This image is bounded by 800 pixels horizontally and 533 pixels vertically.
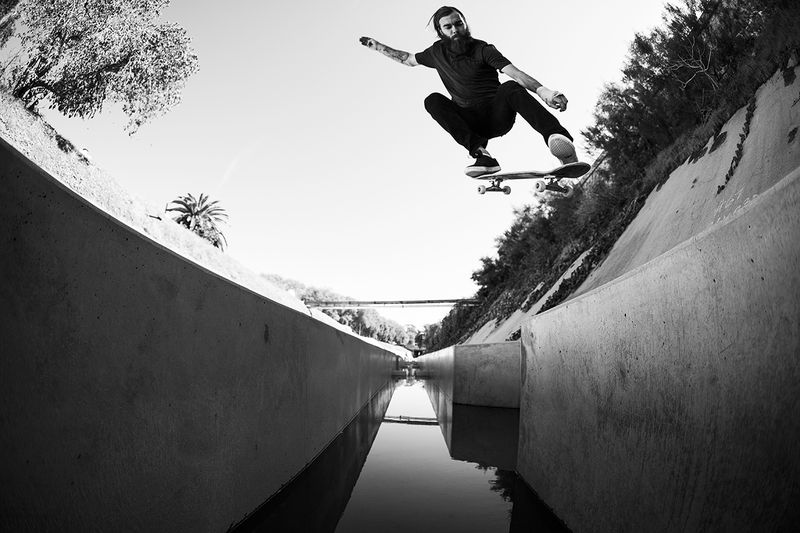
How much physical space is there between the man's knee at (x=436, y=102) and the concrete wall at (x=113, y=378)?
3.46 metres

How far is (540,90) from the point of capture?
3752 mm

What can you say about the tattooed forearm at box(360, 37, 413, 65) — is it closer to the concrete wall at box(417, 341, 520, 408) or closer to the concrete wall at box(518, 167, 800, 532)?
the concrete wall at box(518, 167, 800, 532)

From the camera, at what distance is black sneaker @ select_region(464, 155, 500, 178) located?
548cm

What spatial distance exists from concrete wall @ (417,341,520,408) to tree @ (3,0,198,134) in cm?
2259

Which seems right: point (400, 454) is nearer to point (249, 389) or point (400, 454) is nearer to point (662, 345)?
point (249, 389)

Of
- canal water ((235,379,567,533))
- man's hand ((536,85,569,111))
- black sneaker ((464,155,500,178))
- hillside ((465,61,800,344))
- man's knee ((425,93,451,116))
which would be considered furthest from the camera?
hillside ((465,61,800,344))

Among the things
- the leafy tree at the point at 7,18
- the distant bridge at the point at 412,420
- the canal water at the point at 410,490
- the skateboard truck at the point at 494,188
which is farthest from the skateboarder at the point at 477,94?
the leafy tree at the point at 7,18

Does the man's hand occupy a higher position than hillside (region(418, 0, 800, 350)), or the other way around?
hillside (region(418, 0, 800, 350))

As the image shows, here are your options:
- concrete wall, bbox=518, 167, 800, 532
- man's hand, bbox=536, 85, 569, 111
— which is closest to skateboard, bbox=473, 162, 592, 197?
man's hand, bbox=536, 85, 569, 111

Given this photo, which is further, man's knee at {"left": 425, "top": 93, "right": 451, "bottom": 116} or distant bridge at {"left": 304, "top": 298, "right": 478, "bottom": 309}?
distant bridge at {"left": 304, "top": 298, "right": 478, "bottom": 309}

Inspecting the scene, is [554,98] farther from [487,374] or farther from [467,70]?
[487,374]

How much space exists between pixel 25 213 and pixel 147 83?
26.6m

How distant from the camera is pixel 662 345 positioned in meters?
1.73

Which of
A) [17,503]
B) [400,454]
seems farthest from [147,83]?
[17,503]
